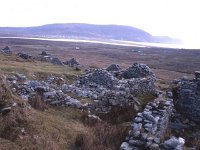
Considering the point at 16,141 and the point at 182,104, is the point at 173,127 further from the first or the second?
the point at 16,141

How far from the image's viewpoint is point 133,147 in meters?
12.3

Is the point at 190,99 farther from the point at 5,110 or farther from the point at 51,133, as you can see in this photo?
the point at 5,110

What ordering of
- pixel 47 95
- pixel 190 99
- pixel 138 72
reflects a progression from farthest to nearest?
pixel 138 72 < pixel 190 99 < pixel 47 95

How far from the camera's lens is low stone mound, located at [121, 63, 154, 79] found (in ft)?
112

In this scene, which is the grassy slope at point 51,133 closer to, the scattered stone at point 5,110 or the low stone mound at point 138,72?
the scattered stone at point 5,110

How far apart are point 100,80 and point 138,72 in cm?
485

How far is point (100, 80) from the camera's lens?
1232 inches

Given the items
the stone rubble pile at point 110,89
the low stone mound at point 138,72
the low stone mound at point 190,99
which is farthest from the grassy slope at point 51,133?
the low stone mound at point 138,72

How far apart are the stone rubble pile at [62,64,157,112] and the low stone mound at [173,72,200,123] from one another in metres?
2.42

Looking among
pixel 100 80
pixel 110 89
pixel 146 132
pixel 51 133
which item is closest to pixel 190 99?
pixel 146 132

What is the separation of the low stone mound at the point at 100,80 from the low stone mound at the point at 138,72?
397 centimetres

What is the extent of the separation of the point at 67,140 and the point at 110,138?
1563 millimetres

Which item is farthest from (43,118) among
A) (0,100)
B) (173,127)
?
(173,127)

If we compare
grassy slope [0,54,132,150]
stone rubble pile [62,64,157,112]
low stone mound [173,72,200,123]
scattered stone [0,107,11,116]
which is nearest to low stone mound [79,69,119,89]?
stone rubble pile [62,64,157,112]
